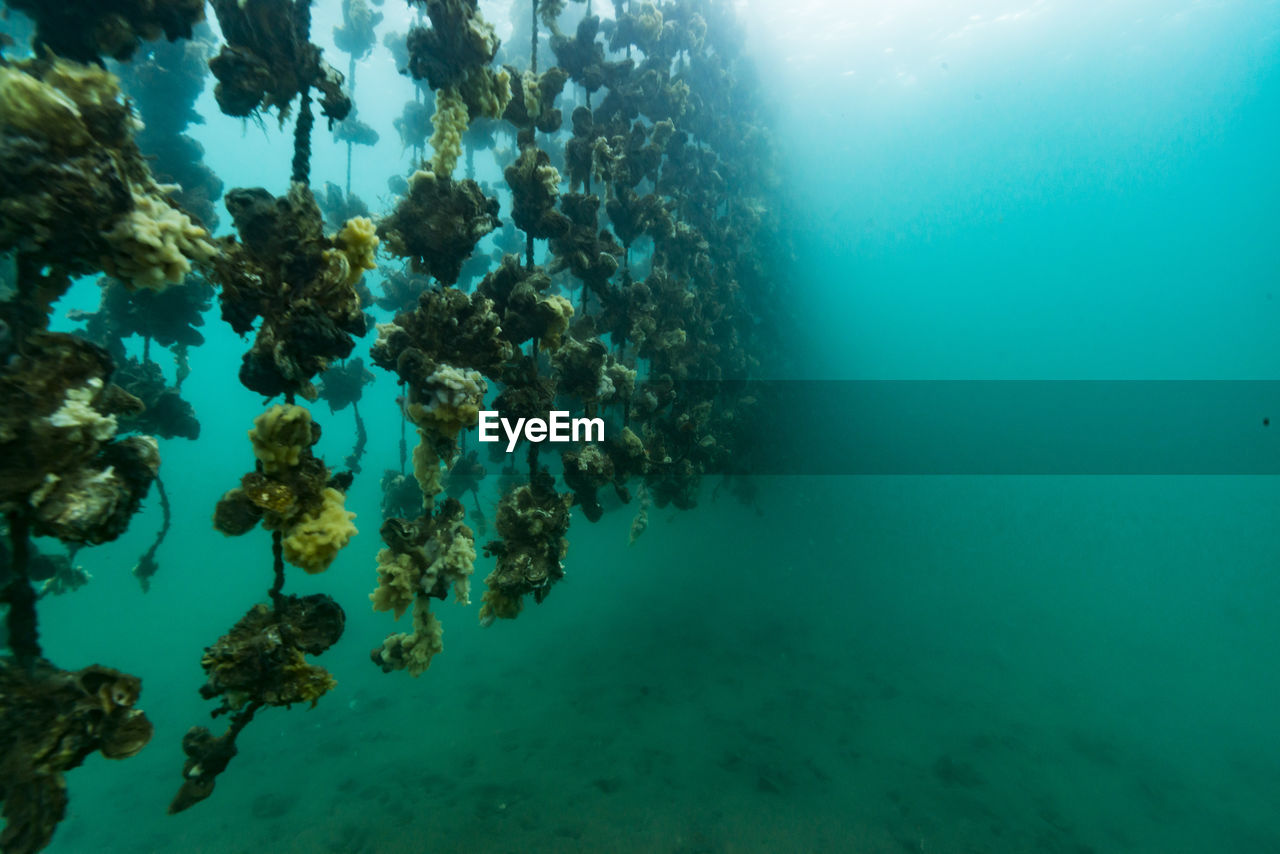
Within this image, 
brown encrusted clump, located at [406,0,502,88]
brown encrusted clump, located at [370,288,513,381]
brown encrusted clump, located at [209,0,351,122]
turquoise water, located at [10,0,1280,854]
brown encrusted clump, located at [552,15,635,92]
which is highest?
brown encrusted clump, located at [552,15,635,92]

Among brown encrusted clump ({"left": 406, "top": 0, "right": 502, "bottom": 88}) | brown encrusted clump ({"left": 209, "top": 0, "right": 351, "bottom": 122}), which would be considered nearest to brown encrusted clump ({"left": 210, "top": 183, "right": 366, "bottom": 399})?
brown encrusted clump ({"left": 209, "top": 0, "right": 351, "bottom": 122})

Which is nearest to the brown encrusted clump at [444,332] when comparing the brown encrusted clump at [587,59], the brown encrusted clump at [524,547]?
the brown encrusted clump at [524,547]

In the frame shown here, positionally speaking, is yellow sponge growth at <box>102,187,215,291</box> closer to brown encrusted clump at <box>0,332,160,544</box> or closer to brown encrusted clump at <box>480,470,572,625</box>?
brown encrusted clump at <box>0,332,160,544</box>

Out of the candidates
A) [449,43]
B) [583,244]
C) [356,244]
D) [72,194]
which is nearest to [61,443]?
[72,194]

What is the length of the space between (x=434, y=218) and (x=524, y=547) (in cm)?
377

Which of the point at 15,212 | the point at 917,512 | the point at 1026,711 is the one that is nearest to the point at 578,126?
the point at 15,212

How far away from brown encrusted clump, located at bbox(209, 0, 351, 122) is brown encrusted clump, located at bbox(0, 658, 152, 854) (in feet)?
13.3

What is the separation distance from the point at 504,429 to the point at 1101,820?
1764 cm

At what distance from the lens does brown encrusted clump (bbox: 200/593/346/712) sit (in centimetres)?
374

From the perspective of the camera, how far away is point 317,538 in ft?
12.3

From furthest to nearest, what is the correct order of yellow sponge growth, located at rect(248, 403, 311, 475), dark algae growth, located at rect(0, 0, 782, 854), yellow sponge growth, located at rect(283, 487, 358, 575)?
yellow sponge growth, located at rect(283, 487, 358, 575) → yellow sponge growth, located at rect(248, 403, 311, 475) → dark algae growth, located at rect(0, 0, 782, 854)

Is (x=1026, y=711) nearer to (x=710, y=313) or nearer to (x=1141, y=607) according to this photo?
(x=710, y=313)

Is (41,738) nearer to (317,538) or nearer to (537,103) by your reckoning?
(317,538)
